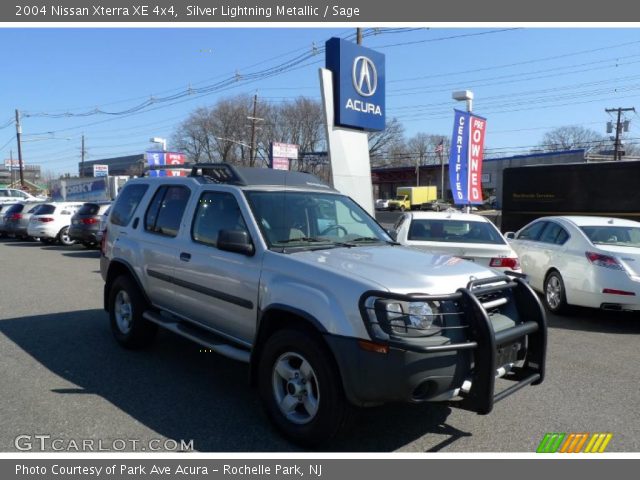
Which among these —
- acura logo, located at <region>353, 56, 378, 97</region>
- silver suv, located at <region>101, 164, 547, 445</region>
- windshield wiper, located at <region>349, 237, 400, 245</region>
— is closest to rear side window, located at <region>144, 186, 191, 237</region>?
silver suv, located at <region>101, 164, 547, 445</region>

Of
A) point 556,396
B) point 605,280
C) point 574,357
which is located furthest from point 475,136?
point 556,396

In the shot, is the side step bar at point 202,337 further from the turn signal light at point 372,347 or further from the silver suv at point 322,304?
the turn signal light at point 372,347

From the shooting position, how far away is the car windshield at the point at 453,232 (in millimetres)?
8438

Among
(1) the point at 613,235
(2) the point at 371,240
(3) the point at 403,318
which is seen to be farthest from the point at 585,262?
(3) the point at 403,318

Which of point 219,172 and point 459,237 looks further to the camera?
point 459,237

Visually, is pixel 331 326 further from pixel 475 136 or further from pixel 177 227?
pixel 475 136

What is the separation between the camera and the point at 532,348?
156 inches

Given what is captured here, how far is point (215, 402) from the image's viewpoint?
453cm

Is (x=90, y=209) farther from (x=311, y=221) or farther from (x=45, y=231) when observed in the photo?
(x=311, y=221)

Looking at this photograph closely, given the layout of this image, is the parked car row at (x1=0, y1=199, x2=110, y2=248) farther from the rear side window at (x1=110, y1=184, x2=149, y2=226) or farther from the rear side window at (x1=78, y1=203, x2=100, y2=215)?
the rear side window at (x1=110, y1=184, x2=149, y2=226)

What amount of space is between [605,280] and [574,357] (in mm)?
1986

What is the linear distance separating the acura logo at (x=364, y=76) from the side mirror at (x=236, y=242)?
8.38m

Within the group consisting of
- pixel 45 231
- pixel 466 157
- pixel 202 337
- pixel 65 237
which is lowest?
pixel 65 237

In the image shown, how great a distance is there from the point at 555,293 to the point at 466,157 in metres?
8.60
